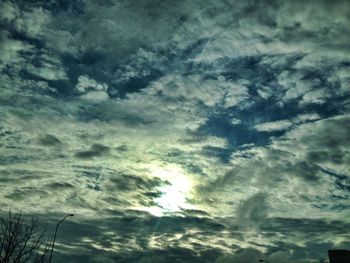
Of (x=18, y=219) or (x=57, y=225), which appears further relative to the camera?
(x=57, y=225)

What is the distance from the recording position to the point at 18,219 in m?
33.9

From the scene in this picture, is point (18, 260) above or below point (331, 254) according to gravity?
below

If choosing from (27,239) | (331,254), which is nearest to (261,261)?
(331,254)

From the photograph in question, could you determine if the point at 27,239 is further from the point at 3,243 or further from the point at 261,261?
the point at 261,261

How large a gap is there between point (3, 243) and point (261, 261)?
3240cm

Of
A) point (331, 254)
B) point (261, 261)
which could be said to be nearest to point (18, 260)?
point (261, 261)

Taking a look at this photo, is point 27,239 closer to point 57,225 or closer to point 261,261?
point 57,225

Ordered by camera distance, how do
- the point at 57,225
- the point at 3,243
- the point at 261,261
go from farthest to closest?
the point at 261,261, the point at 57,225, the point at 3,243

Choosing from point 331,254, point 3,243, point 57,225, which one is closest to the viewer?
point 3,243

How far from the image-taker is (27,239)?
108 ft

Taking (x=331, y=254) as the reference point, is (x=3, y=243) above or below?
below

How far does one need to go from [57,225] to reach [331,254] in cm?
5043

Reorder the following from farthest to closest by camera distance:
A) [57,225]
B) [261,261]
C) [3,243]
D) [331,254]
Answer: [331,254] → [261,261] → [57,225] → [3,243]

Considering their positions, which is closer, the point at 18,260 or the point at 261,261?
the point at 18,260
